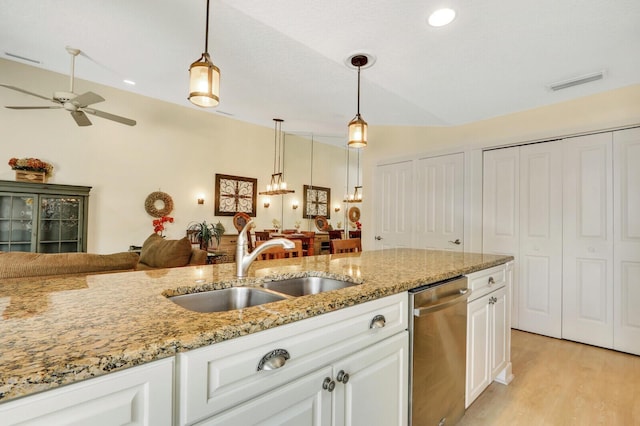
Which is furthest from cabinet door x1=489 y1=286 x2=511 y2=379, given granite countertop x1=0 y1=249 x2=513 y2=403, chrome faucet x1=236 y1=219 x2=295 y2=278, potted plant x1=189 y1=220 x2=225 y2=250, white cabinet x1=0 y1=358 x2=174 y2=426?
potted plant x1=189 y1=220 x2=225 y2=250

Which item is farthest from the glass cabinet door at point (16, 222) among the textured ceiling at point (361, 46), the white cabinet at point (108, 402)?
the white cabinet at point (108, 402)

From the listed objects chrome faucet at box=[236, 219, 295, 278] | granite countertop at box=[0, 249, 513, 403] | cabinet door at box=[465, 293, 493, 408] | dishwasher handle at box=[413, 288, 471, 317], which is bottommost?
cabinet door at box=[465, 293, 493, 408]

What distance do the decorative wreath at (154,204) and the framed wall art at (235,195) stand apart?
961 millimetres

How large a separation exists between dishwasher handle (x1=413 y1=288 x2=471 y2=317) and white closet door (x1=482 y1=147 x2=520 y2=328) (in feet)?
7.67

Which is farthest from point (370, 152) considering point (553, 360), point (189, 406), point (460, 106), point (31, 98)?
point (31, 98)

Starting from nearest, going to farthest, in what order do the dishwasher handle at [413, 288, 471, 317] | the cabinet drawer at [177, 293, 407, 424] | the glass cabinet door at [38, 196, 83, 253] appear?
the cabinet drawer at [177, 293, 407, 424] < the dishwasher handle at [413, 288, 471, 317] < the glass cabinet door at [38, 196, 83, 253]

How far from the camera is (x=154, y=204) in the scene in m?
5.73

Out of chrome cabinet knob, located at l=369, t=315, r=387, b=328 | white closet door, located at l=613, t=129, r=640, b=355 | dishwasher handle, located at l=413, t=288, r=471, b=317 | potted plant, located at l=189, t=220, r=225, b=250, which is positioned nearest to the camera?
chrome cabinet knob, located at l=369, t=315, r=387, b=328

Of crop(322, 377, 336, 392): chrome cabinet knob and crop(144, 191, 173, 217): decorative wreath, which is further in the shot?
crop(144, 191, 173, 217): decorative wreath

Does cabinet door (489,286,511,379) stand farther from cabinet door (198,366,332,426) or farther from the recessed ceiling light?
the recessed ceiling light

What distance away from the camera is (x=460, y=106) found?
3537 mm

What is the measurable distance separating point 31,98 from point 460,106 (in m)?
6.09

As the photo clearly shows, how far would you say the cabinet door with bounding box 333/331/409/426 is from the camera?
110 cm

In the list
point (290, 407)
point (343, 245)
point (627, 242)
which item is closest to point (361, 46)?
point (343, 245)
